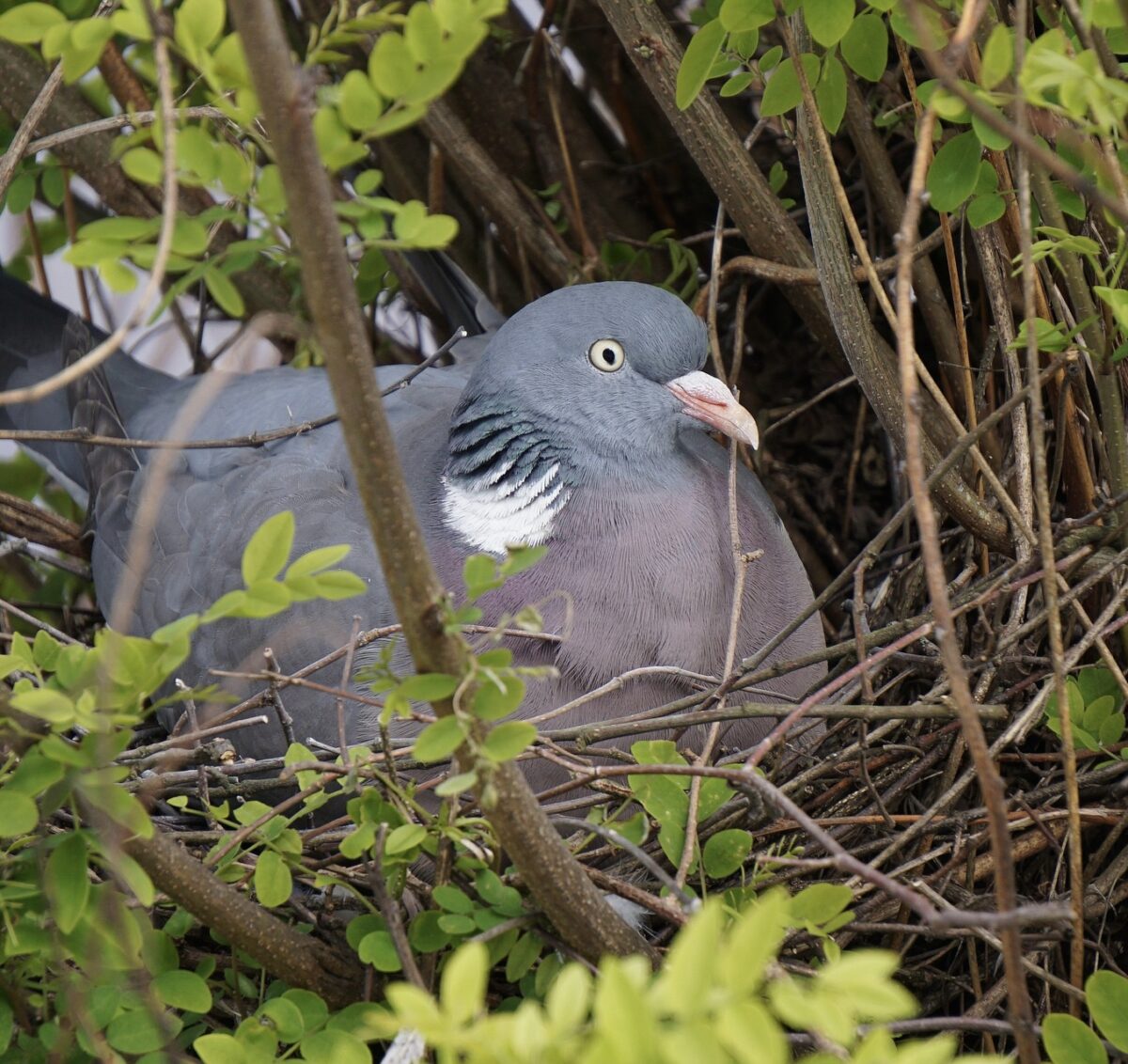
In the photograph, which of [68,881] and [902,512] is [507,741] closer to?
[68,881]

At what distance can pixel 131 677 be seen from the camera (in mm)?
1301

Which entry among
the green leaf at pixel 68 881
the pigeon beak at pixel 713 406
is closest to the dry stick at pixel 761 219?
the pigeon beak at pixel 713 406

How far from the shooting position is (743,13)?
5.77 feet

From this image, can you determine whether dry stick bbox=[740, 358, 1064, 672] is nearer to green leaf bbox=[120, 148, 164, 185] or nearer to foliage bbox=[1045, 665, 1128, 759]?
foliage bbox=[1045, 665, 1128, 759]

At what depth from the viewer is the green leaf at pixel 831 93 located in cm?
194

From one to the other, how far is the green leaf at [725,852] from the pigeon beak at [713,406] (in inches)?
30.3

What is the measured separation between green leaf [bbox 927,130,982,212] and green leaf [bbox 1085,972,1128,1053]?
97 cm

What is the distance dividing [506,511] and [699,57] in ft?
2.69

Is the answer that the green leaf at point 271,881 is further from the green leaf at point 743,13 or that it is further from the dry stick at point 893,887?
the green leaf at point 743,13

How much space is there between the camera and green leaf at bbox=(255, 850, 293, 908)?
5.13ft

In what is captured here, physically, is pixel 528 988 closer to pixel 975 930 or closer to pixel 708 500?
pixel 975 930

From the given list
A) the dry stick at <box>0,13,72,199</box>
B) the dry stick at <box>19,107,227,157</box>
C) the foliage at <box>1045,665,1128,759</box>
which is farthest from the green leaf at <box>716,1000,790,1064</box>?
the dry stick at <box>0,13,72,199</box>

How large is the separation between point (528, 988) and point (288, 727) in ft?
1.65

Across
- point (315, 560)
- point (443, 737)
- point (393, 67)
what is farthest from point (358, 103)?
point (443, 737)
